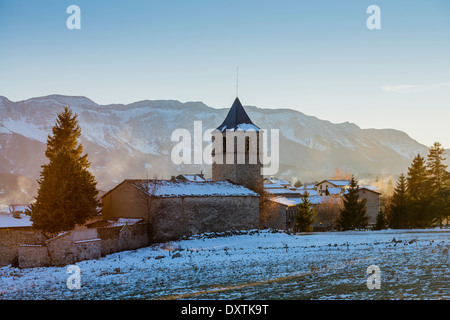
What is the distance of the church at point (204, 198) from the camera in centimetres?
3822

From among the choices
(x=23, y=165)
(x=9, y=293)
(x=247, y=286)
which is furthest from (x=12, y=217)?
(x=23, y=165)

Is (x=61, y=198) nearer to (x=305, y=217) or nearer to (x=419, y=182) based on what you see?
(x=305, y=217)

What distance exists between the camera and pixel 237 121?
2046 inches

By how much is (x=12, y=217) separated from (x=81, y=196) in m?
8.42

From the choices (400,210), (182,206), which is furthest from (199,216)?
(400,210)

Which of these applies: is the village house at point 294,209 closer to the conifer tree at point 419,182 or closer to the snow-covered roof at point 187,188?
the snow-covered roof at point 187,188

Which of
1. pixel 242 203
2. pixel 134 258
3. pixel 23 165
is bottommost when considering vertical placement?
pixel 134 258

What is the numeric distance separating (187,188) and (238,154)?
35.0ft

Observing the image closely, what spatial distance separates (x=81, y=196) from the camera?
3378cm

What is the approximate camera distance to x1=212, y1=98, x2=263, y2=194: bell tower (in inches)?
1983

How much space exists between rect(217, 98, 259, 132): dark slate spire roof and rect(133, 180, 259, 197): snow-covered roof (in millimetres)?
8095

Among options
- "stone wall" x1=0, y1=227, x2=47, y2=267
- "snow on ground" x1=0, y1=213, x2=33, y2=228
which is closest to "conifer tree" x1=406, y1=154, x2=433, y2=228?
"snow on ground" x1=0, y1=213, x2=33, y2=228
